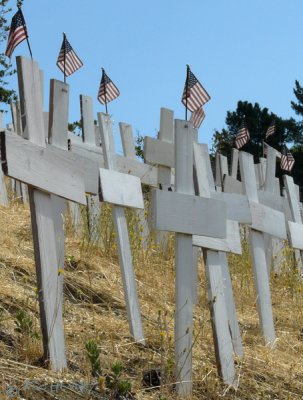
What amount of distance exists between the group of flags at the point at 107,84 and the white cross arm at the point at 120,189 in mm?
648

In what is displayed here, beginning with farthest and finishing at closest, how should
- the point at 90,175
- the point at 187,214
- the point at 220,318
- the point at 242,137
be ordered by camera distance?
the point at 242,137, the point at 90,175, the point at 220,318, the point at 187,214

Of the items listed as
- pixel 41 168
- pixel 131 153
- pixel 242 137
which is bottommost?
pixel 41 168

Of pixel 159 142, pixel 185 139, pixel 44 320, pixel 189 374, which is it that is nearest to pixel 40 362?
pixel 44 320

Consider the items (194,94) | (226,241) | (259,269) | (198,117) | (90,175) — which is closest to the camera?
(90,175)

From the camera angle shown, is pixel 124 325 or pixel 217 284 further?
pixel 124 325

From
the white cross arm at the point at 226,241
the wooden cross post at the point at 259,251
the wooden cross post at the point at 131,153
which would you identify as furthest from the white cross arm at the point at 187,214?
the wooden cross post at the point at 131,153

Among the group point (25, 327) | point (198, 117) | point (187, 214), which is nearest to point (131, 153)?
point (198, 117)

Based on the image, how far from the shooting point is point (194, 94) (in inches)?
315

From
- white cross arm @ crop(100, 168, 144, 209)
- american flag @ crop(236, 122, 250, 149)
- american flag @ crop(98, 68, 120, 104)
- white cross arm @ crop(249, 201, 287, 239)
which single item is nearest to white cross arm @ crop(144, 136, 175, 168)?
american flag @ crop(98, 68, 120, 104)

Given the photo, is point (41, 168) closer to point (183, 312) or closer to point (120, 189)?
point (183, 312)

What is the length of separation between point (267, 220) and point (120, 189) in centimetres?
155

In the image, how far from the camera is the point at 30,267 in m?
8.25

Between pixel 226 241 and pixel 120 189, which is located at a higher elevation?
pixel 120 189

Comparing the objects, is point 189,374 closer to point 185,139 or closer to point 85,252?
point 185,139
